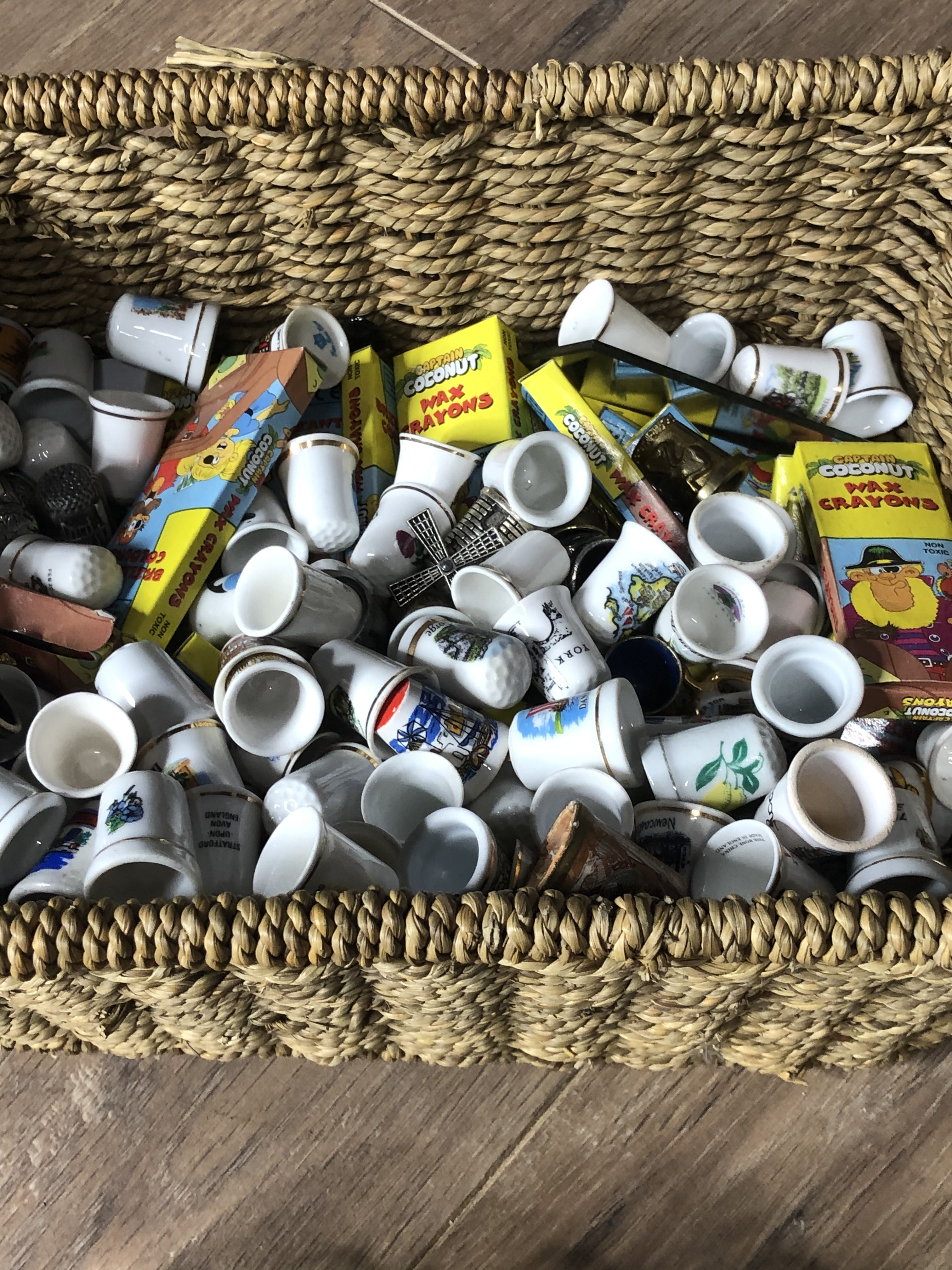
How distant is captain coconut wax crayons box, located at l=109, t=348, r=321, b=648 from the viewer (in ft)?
3.56

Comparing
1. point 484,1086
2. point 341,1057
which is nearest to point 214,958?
point 341,1057

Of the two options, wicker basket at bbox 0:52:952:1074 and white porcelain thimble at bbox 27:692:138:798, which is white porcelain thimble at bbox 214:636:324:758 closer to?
white porcelain thimble at bbox 27:692:138:798

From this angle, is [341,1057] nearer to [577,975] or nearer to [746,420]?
[577,975]

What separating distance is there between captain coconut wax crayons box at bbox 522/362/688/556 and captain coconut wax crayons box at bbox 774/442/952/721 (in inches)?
6.1

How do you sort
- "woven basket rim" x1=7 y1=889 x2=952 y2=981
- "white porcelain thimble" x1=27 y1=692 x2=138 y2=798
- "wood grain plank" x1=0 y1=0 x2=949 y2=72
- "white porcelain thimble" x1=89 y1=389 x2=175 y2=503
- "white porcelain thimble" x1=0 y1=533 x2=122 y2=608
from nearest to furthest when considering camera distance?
"woven basket rim" x1=7 y1=889 x2=952 y2=981, "white porcelain thimble" x1=27 y1=692 x2=138 y2=798, "white porcelain thimble" x1=0 y1=533 x2=122 y2=608, "white porcelain thimble" x1=89 y1=389 x2=175 y2=503, "wood grain plank" x1=0 y1=0 x2=949 y2=72

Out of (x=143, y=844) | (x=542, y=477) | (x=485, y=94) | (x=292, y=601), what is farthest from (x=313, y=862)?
(x=485, y=94)

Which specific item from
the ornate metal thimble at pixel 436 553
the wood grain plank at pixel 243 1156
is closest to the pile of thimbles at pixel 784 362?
the ornate metal thimble at pixel 436 553

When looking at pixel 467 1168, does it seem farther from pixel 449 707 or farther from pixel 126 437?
pixel 126 437

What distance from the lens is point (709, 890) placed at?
0.91 m

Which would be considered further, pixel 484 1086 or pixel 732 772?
pixel 484 1086

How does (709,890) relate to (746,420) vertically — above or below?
below

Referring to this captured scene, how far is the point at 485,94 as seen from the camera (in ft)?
3.44

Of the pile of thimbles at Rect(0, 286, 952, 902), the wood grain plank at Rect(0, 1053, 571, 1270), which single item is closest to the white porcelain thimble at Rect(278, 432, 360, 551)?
the pile of thimbles at Rect(0, 286, 952, 902)

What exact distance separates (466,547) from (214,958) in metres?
0.55
